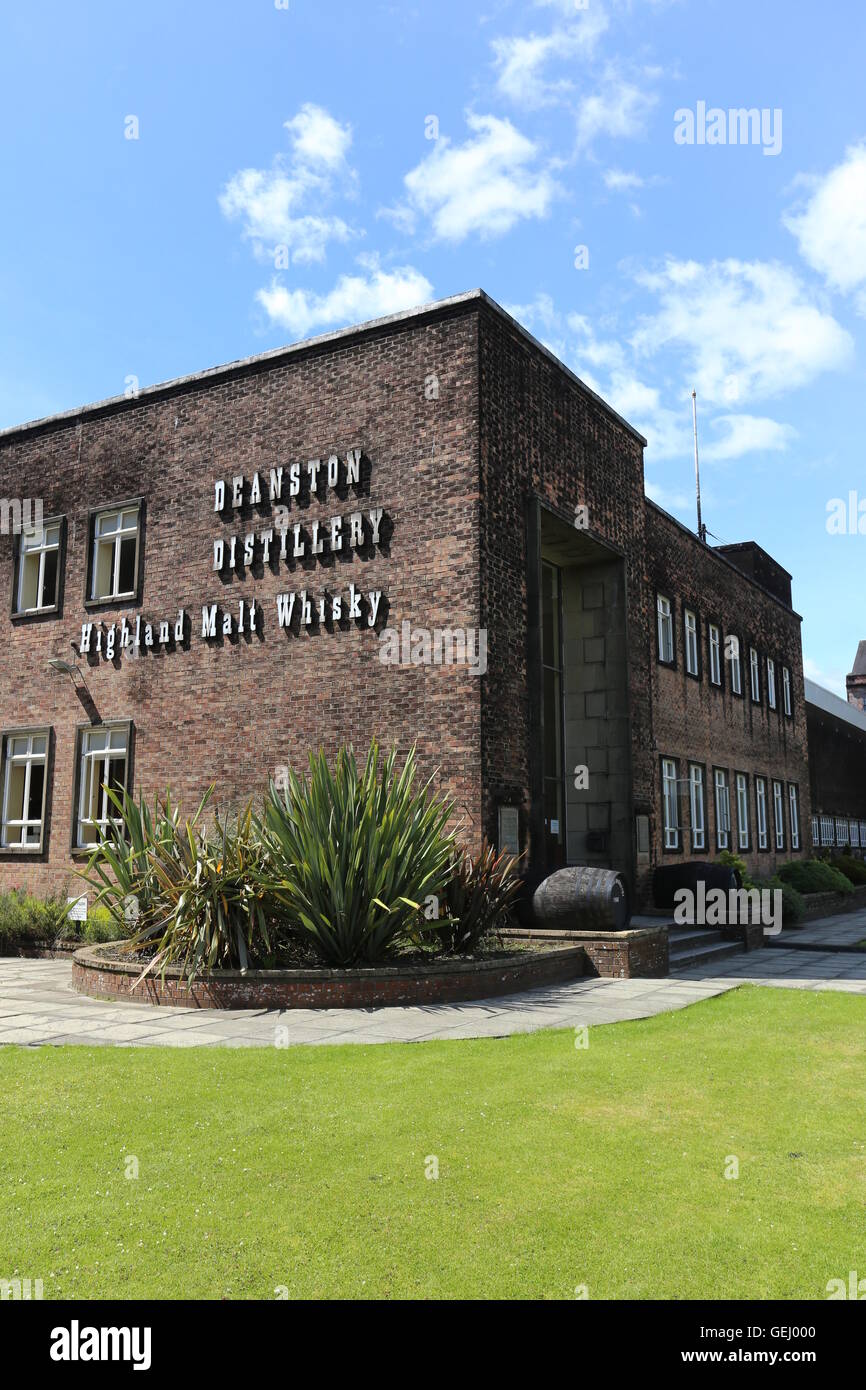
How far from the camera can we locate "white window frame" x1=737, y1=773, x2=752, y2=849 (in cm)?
2580

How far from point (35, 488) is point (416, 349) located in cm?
835

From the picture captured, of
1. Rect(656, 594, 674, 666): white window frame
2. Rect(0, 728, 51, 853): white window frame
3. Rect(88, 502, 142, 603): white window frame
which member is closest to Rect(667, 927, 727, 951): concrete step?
Rect(656, 594, 674, 666): white window frame

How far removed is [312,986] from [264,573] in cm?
802

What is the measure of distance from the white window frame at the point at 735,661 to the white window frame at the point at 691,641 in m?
2.44

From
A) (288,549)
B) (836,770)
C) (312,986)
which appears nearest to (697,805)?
(288,549)

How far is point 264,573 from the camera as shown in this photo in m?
16.3

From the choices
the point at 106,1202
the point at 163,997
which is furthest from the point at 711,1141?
the point at 163,997

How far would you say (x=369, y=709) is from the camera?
1484cm

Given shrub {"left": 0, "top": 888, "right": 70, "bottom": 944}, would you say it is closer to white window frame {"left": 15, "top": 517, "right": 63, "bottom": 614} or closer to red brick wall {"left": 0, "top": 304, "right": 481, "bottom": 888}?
red brick wall {"left": 0, "top": 304, "right": 481, "bottom": 888}

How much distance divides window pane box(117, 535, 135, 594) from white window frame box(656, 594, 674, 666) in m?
10.0

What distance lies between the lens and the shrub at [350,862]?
10477 mm
